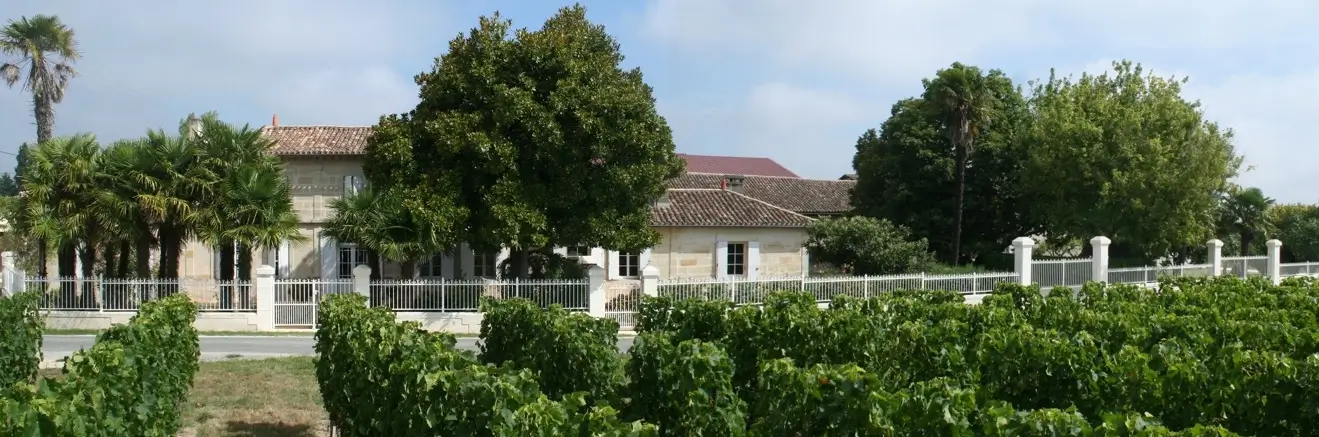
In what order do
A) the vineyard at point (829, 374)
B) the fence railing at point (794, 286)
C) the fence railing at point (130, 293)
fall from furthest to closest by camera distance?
1. the fence railing at point (794, 286)
2. the fence railing at point (130, 293)
3. the vineyard at point (829, 374)

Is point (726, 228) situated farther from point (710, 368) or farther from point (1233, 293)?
point (710, 368)

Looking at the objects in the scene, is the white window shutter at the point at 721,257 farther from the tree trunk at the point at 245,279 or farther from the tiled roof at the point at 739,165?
the tiled roof at the point at 739,165

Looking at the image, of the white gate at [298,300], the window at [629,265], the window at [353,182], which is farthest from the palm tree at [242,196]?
the window at [629,265]

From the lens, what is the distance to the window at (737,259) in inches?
1147

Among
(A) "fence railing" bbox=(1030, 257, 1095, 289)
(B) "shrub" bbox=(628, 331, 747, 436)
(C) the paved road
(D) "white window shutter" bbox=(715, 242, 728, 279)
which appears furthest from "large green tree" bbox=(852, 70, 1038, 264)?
(B) "shrub" bbox=(628, 331, 747, 436)

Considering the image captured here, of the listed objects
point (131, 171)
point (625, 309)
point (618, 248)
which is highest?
point (131, 171)

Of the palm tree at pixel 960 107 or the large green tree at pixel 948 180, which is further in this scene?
the large green tree at pixel 948 180

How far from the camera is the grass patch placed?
10.4 m

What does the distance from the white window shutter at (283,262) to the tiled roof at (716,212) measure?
969cm

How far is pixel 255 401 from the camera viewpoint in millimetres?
11797

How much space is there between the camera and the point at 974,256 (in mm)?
30234

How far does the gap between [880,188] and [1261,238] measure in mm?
17091

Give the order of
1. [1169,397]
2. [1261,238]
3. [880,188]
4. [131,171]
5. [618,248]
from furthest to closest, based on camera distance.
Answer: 1. [1261,238]
2. [880,188]
3. [618,248]
4. [131,171]
5. [1169,397]

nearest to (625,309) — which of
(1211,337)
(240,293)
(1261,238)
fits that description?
(240,293)
